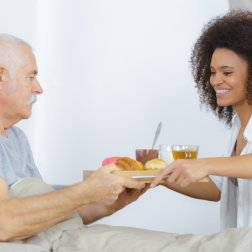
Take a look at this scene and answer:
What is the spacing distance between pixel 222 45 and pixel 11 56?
35.8 inches

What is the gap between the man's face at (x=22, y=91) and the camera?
1655 millimetres

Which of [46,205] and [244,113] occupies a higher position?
[244,113]

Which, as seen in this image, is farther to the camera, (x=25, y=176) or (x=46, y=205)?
(x=25, y=176)

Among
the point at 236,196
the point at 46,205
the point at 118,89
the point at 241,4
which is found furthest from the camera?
the point at 118,89

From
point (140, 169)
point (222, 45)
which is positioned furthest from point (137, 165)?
point (222, 45)

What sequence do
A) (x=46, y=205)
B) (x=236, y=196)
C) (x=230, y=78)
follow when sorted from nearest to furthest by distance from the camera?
(x=46, y=205) < (x=230, y=78) < (x=236, y=196)

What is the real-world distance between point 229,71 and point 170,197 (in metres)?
1.08

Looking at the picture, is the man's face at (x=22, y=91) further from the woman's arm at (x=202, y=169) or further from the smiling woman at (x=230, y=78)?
the smiling woman at (x=230, y=78)

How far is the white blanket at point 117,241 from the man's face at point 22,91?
31 cm

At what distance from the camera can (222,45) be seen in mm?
2037

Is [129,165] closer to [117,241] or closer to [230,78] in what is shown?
[117,241]

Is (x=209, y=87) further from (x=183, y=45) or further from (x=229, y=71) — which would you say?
(x=183, y=45)

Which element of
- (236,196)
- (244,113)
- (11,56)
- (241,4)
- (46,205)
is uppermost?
(241,4)

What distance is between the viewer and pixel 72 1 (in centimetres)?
303
